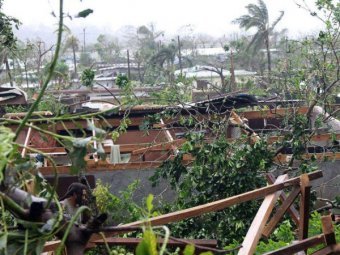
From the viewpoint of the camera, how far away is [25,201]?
92 centimetres

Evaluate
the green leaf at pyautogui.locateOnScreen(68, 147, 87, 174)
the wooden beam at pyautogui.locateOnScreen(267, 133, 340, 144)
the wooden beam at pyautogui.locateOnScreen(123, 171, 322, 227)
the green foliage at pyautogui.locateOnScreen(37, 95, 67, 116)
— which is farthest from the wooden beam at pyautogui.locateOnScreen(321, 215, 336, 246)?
the wooden beam at pyautogui.locateOnScreen(267, 133, 340, 144)

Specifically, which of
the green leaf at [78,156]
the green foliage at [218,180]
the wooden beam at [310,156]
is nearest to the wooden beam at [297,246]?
the green leaf at [78,156]

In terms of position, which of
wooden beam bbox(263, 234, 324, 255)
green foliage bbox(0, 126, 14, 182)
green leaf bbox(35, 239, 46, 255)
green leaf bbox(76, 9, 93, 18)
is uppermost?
green leaf bbox(76, 9, 93, 18)

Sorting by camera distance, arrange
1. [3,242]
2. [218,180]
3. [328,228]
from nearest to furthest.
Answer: [3,242], [328,228], [218,180]

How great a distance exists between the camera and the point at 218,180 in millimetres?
5121

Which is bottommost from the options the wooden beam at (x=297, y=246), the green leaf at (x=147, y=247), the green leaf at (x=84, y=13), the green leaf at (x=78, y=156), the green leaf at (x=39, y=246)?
the wooden beam at (x=297, y=246)

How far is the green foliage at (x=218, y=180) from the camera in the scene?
476 centimetres

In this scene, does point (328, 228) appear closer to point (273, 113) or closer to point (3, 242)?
point (3, 242)

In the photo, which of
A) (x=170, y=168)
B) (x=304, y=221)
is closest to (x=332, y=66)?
(x=170, y=168)

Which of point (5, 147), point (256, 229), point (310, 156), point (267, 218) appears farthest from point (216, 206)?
point (310, 156)

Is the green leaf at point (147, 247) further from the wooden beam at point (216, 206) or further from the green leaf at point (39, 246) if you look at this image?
the wooden beam at point (216, 206)

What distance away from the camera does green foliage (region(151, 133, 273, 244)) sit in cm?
476

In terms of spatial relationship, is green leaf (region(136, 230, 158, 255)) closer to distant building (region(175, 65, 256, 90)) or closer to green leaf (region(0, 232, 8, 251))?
green leaf (region(0, 232, 8, 251))

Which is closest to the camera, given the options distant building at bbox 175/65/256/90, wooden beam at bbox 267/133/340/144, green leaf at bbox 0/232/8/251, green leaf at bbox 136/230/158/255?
green leaf at bbox 136/230/158/255
